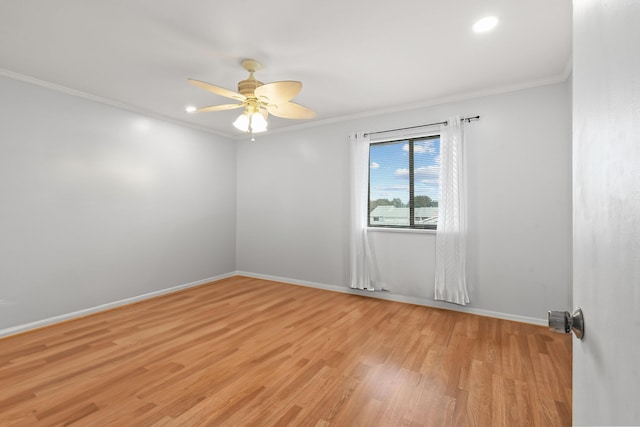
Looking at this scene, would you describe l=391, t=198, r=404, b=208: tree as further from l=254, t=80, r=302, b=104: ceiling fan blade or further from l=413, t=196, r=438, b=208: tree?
l=254, t=80, r=302, b=104: ceiling fan blade

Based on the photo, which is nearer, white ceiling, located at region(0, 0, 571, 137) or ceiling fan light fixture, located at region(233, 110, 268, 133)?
white ceiling, located at region(0, 0, 571, 137)

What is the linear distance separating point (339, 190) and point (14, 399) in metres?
3.72

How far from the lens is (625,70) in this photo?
417 millimetres

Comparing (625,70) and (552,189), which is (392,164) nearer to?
(552,189)

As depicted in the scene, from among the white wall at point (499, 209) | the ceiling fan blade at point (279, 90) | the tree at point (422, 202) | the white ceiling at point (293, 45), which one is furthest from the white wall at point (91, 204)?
the tree at point (422, 202)

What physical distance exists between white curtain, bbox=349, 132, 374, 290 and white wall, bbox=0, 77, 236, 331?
8.30ft

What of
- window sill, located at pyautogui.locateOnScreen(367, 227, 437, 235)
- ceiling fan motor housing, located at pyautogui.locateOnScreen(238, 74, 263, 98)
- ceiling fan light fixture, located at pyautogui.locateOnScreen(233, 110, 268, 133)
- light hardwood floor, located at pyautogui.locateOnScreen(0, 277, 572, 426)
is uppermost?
ceiling fan motor housing, located at pyautogui.locateOnScreen(238, 74, 263, 98)

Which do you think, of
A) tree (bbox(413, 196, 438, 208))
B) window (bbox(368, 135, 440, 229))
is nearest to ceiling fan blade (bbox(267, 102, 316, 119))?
window (bbox(368, 135, 440, 229))

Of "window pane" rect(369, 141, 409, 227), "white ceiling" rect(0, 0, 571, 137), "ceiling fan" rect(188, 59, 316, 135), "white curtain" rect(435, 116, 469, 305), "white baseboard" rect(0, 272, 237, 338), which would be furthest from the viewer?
"window pane" rect(369, 141, 409, 227)

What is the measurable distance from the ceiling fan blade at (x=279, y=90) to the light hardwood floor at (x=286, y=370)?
85.4 inches

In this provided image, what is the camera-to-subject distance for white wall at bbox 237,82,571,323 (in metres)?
3.01

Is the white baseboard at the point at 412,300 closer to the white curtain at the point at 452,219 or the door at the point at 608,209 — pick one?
the white curtain at the point at 452,219

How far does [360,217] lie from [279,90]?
2.22 meters

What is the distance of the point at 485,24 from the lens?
2.17m
